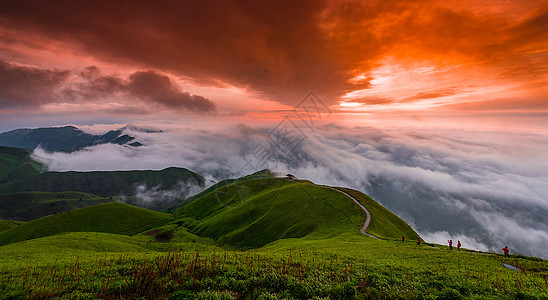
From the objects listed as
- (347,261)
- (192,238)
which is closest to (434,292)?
(347,261)

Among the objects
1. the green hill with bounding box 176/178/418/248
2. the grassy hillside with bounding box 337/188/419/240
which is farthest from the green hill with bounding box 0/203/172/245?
the grassy hillside with bounding box 337/188/419/240

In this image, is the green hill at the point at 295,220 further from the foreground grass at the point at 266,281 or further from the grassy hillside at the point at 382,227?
the foreground grass at the point at 266,281

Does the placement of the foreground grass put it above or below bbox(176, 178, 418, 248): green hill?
above

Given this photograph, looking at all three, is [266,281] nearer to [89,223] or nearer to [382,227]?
[382,227]

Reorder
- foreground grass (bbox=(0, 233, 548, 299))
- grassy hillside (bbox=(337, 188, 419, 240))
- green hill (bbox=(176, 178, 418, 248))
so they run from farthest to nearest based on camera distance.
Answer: green hill (bbox=(176, 178, 418, 248))
grassy hillside (bbox=(337, 188, 419, 240))
foreground grass (bbox=(0, 233, 548, 299))

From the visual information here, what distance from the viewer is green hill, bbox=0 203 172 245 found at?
10912 cm

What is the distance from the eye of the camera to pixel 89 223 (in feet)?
410

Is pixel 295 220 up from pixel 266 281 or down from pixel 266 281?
down

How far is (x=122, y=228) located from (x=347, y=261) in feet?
507

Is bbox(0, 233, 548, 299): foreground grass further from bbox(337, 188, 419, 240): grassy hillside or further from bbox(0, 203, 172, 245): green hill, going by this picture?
bbox(0, 203, 172, 245): green hill

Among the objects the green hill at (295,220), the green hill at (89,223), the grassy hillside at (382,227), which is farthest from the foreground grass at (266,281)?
the green hill at (89,223)

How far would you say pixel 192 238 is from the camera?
306 feet

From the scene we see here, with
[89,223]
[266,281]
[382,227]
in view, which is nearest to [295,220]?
[382,227]

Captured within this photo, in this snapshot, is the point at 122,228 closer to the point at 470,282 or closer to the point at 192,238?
the point at 192,238
